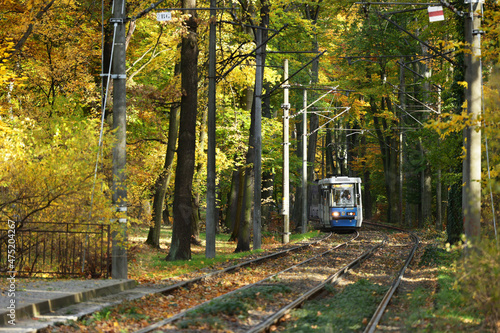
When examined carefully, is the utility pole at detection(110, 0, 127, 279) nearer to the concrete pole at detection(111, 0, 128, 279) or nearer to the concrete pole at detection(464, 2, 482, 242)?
the concrete pole at detection(111, 0, 128, 279)

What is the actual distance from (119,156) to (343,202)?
25.2 metres

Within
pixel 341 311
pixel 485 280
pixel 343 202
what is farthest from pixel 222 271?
pixel 343 202

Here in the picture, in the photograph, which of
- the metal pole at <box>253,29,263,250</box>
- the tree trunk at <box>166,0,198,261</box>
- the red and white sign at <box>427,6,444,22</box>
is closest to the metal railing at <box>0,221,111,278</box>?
the tree trunk at <box>166,0,198,261</box>

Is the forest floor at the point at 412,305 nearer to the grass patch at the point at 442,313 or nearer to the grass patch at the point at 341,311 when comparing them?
the grass patch at the point at 442,313

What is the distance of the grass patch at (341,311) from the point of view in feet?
32.9

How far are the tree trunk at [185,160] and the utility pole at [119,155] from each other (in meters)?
6.02

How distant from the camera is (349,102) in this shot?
4472 centimetres

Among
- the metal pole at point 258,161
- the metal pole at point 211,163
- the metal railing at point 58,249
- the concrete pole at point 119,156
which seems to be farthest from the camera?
the metal pole at point 258,161

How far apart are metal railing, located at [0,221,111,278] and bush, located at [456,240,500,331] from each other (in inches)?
298

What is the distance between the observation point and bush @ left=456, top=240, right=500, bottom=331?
8953 mm

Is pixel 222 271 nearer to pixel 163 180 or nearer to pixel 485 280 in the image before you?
pixel 485 280

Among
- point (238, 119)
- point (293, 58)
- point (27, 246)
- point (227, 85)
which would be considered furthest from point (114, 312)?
point (293, 58)

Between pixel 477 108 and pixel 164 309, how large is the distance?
710 cm

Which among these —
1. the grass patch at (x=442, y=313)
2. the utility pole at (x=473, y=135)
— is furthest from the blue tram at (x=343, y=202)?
the utility pole at (x=473, y=135)
